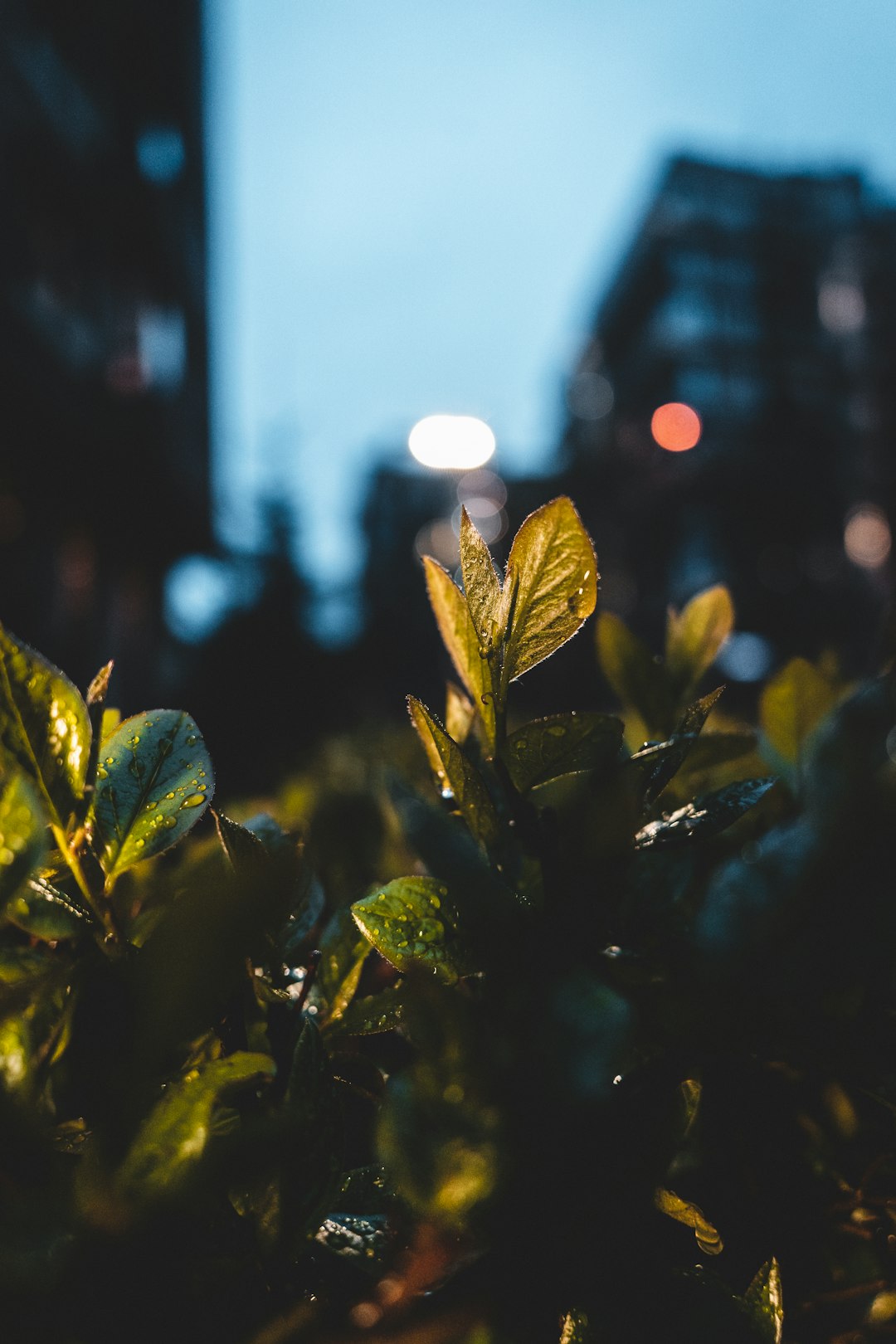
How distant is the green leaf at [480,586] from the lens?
19.2 inches

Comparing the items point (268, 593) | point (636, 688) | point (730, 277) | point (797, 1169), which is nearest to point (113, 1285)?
point (797, 1169)

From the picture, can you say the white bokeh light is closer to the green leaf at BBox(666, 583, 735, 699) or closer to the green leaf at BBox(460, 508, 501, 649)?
the green leaf at BBox(666, 583, 735, 699)

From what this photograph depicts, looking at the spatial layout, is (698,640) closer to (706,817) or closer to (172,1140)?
(706,817)

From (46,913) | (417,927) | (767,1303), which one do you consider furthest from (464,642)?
(767,1303)

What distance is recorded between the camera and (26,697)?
44cm

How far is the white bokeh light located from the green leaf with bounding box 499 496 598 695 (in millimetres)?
7356

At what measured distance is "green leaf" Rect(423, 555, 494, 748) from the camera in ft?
1.58

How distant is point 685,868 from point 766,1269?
0.24 metres

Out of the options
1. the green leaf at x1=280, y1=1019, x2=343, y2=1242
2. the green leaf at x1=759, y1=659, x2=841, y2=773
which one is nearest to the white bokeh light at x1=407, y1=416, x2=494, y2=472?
the green leaf at x1=759, y1=659, x2=841, y2=773

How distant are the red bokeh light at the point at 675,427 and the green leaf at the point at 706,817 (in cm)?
2096

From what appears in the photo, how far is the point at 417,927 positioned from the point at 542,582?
205 millimetres

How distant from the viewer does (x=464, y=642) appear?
50cm

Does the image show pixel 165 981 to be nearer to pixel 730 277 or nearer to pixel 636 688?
pixel 636 688

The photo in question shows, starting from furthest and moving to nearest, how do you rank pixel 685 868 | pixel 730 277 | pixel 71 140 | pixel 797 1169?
pixel 730 277
pixel 71 140
pixel 797 1169
pixel 685 868
